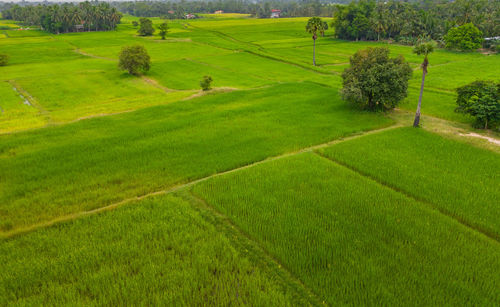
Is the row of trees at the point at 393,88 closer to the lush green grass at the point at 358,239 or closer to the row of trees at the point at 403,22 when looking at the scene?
the lush green grass at the point at 358,239

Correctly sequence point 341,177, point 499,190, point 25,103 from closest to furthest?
point 499,190, point 341,177, point 25,103

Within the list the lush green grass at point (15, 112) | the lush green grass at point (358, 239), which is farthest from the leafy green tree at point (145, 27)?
the lush green grass at point (358, 239)

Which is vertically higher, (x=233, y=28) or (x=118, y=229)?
(x=233, y=28)

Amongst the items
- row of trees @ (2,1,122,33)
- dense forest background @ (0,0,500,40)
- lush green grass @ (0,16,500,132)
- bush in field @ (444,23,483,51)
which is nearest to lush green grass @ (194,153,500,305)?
lush green grass @ (0,16,500,132)

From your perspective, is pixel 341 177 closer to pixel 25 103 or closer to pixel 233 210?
pixel 233 210

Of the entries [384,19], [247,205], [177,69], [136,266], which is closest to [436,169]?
[247,205]

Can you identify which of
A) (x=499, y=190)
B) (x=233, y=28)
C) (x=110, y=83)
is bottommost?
(x=499, y=190)

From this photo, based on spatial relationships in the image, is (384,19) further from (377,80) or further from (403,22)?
(377,80)

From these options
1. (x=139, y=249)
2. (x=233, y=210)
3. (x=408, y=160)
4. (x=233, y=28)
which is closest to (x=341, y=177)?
(x=408, y=160)
